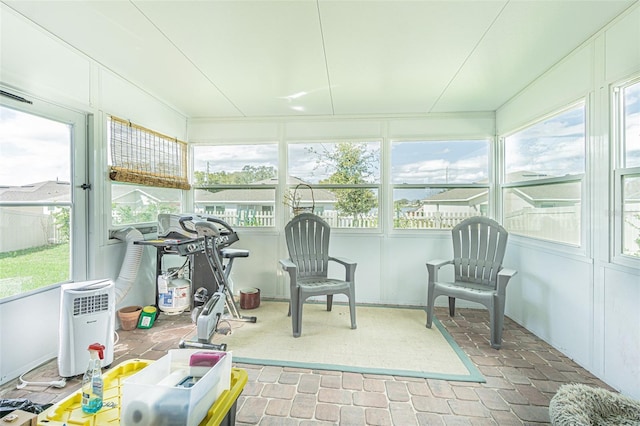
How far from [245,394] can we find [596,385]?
8.17 ft

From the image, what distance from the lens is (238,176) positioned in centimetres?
401

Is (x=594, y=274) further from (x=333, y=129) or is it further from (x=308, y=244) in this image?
(x=333, y=129)

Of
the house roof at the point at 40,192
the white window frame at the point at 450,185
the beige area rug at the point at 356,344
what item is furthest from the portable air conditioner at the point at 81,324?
the white window frame at the point at 450,185

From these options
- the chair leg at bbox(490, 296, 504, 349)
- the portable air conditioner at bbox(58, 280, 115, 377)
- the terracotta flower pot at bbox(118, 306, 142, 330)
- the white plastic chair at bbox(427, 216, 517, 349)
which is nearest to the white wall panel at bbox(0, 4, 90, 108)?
the portable air conditioner at bbox(58, 280, 115, 377)

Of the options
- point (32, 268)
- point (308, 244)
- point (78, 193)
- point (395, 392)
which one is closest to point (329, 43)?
point (308, 244)

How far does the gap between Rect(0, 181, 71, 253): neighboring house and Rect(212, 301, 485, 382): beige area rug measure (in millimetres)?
1653

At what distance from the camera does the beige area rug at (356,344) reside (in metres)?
2.22

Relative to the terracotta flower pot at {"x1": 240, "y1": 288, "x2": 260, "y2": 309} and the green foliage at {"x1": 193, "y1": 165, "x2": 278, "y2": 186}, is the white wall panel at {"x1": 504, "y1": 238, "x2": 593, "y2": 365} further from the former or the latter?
the green foliage at {"x1": 193, "y1": 165, "x2": 278, "y2": 186}

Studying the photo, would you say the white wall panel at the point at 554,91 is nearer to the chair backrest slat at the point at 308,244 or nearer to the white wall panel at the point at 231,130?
the chair backrest slat at the point at 308,244

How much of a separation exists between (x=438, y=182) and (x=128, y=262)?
12.2 feet

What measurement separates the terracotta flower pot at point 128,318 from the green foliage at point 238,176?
1865 mm

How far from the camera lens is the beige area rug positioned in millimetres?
2225

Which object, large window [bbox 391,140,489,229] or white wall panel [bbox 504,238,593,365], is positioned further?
large window [bbox 391,140,489,229]

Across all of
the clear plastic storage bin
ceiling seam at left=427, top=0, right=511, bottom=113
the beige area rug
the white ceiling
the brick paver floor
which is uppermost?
the white ceiling
